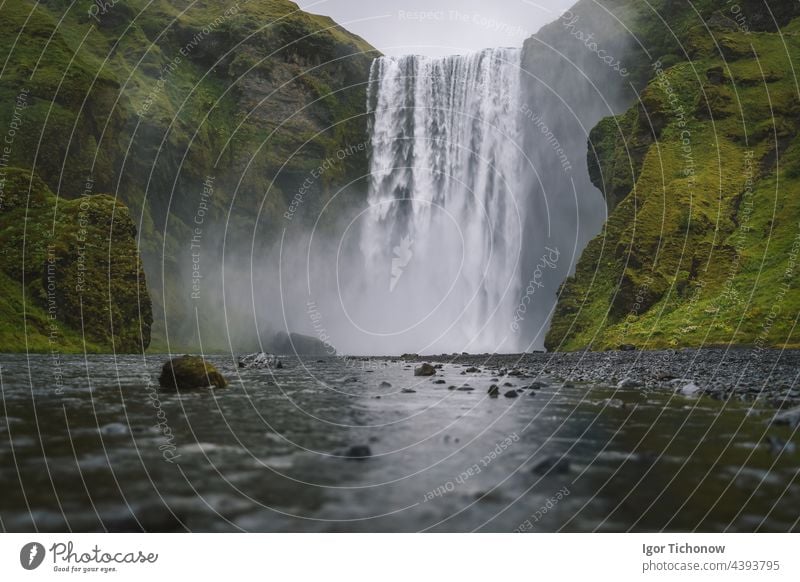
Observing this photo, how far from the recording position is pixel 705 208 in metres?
31.5

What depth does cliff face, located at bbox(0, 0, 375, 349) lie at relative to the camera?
5738 centimetres

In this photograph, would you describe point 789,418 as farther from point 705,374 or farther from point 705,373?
point 705,373

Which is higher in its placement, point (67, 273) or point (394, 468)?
point (67, 273)

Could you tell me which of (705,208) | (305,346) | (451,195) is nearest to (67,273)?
(305,346)

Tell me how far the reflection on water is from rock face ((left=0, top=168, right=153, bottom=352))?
2785 cm

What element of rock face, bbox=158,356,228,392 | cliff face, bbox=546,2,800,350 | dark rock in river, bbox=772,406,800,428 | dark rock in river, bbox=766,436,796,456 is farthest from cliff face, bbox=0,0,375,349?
dark rock in river, bbox=766,436,796,456

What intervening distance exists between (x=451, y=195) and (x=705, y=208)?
96.3 feet

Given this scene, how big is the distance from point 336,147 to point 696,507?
2786 inches

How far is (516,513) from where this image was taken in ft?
14.4

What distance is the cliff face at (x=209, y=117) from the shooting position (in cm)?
5738
